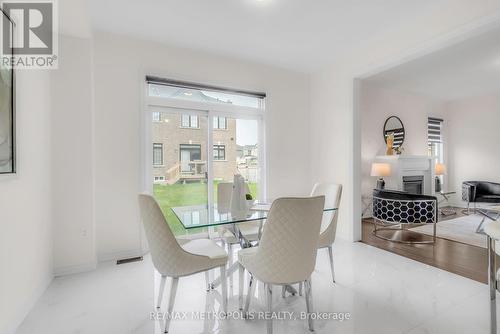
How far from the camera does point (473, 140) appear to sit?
5934 millimetres

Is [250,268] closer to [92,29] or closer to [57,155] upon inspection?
[57,155]

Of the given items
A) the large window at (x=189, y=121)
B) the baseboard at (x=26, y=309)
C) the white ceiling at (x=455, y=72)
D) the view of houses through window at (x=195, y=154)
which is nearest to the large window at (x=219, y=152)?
the view of houses through window at (x=195, y=154)

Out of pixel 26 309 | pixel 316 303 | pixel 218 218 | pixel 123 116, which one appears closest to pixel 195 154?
pixel 123 116

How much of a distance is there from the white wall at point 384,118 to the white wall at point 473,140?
90 cm

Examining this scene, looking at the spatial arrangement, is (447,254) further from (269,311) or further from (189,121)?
(189,121)

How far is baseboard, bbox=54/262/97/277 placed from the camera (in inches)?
97.8

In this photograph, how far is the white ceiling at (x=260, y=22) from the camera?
241cm

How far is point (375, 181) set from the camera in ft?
16.9

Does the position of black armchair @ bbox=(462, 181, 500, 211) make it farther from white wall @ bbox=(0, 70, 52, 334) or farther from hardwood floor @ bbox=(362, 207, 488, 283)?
white wall @ bbox=(0, 70, 52, 334)

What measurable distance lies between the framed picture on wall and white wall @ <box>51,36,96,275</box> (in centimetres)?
93

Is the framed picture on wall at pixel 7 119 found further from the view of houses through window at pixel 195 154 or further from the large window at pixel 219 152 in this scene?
the large window at pixel 219 152

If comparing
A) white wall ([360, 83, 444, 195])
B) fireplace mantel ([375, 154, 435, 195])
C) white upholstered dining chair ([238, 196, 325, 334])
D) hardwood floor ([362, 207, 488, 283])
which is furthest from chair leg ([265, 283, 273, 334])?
fireplace mantel ([375, 154, 435, 195])

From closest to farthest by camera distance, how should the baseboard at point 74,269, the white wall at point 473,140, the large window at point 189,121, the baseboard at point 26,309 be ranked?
the baseboard at point 26,309, the baseboard at point 74,269, the large window at point 189,121, the white wall at point 473,140

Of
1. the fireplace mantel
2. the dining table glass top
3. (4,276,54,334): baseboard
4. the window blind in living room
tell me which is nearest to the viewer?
(4,276,54,334): baseboard
